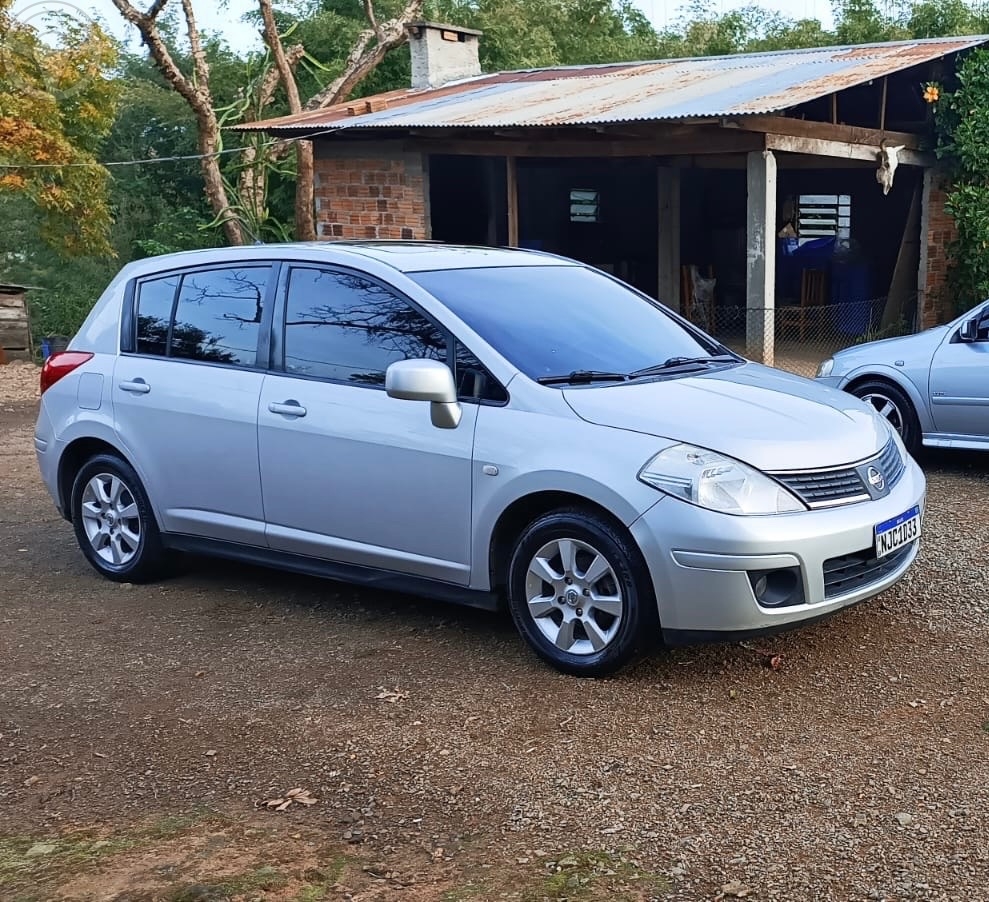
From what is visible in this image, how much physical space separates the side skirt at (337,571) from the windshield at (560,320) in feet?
3.16

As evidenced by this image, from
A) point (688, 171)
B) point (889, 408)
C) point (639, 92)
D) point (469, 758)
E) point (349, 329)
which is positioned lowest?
point (469, 758)

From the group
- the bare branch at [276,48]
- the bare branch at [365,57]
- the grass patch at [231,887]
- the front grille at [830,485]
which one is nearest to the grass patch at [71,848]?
the grass patch at [231,887]

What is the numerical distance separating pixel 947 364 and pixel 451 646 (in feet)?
16.3

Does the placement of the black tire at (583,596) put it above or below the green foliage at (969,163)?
below

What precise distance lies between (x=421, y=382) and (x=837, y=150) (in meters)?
11.1

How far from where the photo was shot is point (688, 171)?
21.3 m

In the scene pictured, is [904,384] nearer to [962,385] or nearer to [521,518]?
[962,385]

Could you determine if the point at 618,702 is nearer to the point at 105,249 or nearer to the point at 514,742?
the point at 514,742

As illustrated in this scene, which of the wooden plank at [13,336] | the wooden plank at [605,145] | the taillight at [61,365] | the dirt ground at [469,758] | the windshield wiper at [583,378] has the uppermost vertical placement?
the wooden plank at [605,145]

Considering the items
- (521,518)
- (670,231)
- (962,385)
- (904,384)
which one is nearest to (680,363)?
(521,518)

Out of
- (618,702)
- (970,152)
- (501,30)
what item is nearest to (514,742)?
(618,702)

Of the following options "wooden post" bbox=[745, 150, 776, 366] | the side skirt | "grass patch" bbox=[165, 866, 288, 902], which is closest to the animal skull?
"wooden post" bbox=[745, 150, 776, 366]

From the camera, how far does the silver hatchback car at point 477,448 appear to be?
4.64 m

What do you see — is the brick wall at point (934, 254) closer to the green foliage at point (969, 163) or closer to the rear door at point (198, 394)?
the green foliage at point (969, 163)
